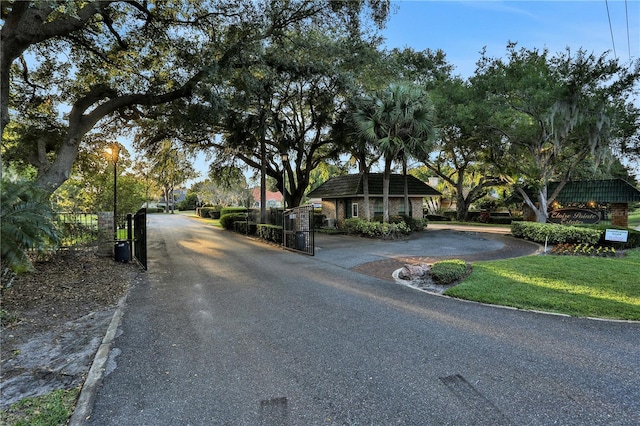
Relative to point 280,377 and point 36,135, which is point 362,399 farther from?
point 36,135

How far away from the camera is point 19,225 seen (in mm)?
4531

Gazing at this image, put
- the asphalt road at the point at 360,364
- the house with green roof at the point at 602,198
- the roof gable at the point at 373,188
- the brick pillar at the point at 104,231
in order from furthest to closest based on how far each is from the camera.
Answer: the roof gable at the point at 373,188
the house with green roof at the point at 602,198
the brick pillar at the point at 104,231
the asphalt road at the point at 360,364

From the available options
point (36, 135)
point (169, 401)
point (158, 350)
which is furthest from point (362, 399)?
point (36, 135)

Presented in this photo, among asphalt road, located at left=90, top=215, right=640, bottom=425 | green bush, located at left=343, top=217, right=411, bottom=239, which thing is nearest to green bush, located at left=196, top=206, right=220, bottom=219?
green bush, located at left=343, top=217, right=411, bottom=239

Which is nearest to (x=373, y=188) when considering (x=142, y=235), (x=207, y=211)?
(x=142, y=235)

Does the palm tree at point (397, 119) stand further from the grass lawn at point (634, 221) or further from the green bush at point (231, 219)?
the grass lawn at point (634, 221)

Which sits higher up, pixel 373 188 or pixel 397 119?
pixel 397 119

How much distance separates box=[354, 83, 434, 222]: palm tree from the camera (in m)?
16.0

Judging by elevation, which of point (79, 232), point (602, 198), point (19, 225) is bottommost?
point (79, 232)

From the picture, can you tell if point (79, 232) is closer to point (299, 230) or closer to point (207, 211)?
point (299, 230)

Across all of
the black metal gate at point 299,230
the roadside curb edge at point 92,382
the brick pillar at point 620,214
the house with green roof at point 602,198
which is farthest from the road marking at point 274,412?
the brick pillar at point 620,214

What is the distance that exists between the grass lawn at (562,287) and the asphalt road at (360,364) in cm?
51

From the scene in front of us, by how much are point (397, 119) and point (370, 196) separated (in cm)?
689

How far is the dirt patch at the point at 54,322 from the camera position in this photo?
3.41 metres
